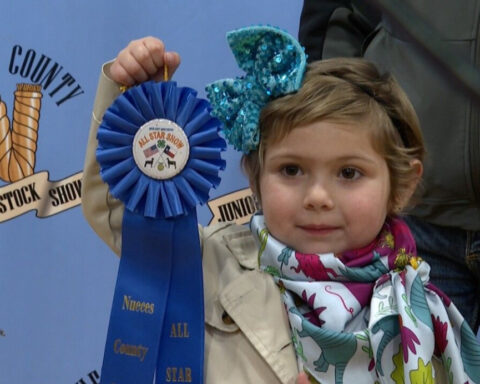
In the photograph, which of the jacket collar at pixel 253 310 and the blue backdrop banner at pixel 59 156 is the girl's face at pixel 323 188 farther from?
the blue backdrop banner at pixel 59 156

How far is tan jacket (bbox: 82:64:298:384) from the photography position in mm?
801

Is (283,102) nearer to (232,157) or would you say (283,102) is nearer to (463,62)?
(463,62)

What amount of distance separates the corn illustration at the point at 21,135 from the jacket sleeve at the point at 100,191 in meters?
0.65

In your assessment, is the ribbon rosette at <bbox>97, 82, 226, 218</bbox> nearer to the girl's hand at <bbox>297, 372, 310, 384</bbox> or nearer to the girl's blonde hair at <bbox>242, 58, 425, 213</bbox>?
the girl's blonde hair at <bbox>242, 58, 425, 213</bbox>

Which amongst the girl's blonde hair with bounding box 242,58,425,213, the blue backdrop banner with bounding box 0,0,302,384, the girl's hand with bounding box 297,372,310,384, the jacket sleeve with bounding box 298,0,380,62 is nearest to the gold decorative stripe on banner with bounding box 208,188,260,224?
the blue backdrop banner with bounding box 0,0,302,384

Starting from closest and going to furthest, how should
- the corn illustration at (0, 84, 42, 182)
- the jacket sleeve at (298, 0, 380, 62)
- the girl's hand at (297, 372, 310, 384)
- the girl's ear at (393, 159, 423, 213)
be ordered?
the girl's hand at (297, 372, 310, 384)
the girl's ear at (393, 159, 423, 213)
the jacket sleeve at (298, 0, 380, 62)
the corn illustration at (0, 84, 42, 182)

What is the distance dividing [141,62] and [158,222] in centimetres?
17

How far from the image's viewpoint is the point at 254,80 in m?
0.84

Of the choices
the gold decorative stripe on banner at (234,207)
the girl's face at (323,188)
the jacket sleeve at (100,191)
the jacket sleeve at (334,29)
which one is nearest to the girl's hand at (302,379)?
the girl's face at (323,188)

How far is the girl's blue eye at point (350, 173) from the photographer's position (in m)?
0.83

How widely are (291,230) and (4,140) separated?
2.61 feet

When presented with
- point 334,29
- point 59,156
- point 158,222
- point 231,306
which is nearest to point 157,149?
point 158,222

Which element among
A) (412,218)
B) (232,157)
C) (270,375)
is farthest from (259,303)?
(232,157)

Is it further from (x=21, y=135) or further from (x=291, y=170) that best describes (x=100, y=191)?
Result: (x=21, y=135)
